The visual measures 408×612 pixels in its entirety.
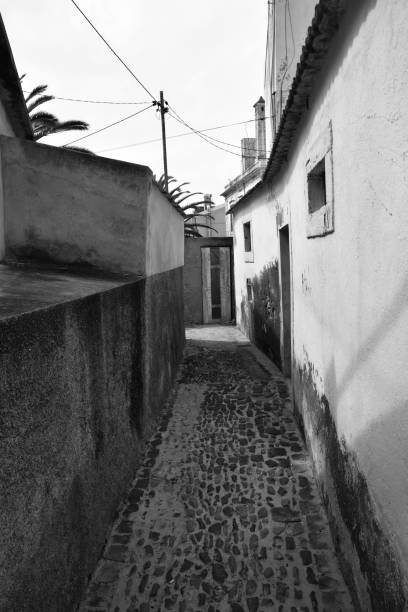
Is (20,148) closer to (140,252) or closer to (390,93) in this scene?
(140,252)

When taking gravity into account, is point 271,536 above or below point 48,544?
below

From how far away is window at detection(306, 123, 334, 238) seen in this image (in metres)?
3.44

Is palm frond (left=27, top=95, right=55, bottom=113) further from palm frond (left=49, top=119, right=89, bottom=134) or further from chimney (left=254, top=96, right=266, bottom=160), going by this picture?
chimney (left=254, top=96, right=266, bottom=160)

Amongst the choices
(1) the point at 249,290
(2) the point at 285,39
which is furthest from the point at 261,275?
(2) the point at 285,39

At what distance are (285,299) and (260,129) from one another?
14.9m

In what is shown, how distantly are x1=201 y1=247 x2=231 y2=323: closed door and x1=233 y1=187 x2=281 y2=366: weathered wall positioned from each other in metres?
2.27

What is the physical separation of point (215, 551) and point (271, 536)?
1.75ft

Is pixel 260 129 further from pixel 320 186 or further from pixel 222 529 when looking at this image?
pixel 222 529

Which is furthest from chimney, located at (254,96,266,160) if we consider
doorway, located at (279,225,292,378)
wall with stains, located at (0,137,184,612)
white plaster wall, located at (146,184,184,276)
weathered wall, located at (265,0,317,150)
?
wall with stains, located at (0,137,184,612)

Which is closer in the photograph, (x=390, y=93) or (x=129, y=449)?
(x=390, y=93)

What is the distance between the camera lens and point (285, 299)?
25.3ft

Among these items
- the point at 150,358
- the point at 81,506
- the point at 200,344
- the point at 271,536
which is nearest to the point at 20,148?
the point at 150,358

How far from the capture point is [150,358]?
564cm

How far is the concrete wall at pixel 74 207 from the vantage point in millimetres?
4930
